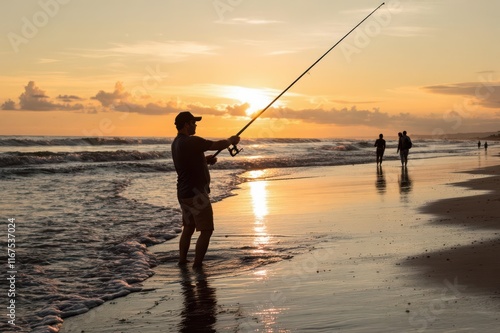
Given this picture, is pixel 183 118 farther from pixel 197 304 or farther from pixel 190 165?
pixel 197 304

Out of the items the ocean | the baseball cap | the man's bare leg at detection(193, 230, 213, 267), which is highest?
the baseball cap

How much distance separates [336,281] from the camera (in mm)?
6371

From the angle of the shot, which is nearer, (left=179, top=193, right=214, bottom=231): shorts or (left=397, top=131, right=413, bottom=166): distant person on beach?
(left=179, top=193, right=214, bottom=231): shorts

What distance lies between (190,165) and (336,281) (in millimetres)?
2341

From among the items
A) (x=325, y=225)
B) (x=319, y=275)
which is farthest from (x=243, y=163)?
(x=319, y=275)

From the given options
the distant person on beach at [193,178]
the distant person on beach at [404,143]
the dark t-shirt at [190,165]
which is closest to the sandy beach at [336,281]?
the distant person on beach at [193,178]

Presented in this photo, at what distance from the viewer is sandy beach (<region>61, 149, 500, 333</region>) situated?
5055mm

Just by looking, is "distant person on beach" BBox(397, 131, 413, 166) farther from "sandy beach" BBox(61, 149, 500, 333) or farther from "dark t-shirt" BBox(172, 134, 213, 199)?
"dark t-shirt" BBox(172, 134, 213, 199)

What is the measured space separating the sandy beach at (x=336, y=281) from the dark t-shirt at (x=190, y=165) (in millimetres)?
957

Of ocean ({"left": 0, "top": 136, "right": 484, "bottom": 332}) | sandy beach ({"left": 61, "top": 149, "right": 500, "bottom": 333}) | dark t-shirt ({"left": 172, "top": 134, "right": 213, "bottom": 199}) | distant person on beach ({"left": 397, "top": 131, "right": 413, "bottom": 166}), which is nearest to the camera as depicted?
sandy beach ({"left": 61, "top": 149, "right": 500, "bottom": 333})

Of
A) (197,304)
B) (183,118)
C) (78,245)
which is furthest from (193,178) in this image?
(78,245)

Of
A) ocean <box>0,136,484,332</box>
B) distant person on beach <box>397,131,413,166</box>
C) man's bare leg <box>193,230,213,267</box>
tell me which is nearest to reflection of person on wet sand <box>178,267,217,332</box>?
Answer: man's bare leg <box>193,230,213,267</box>

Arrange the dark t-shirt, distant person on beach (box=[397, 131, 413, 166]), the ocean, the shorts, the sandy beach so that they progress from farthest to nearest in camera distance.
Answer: distant person on beach (box=[397, 131, 413, 166])
the shorts
the dark t-shirt
the ocean
the sandy beach

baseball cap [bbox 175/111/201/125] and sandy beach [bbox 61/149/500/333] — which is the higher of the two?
baseball cap [bbox 175/111/201/125]
